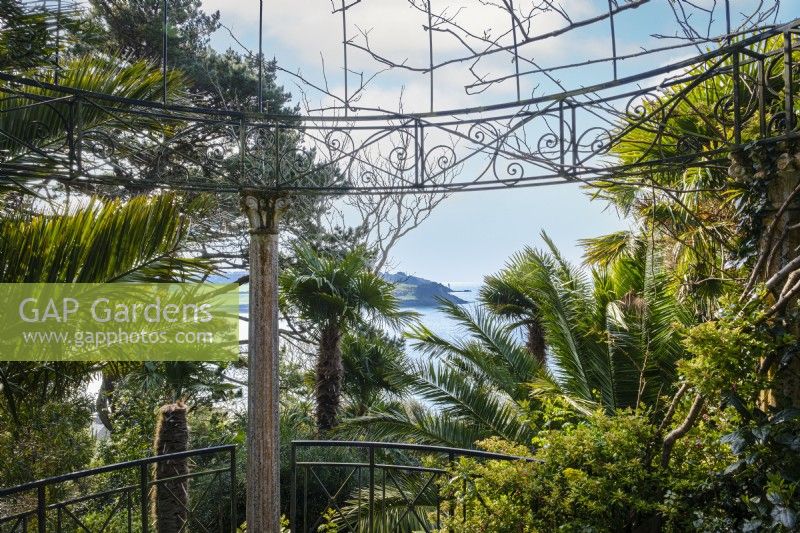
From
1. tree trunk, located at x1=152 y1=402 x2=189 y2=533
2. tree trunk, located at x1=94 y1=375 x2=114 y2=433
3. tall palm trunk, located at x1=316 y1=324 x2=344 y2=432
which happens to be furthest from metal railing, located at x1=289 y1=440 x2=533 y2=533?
tree trunk, located at x1=94 y1=375 x2=114 y2=433

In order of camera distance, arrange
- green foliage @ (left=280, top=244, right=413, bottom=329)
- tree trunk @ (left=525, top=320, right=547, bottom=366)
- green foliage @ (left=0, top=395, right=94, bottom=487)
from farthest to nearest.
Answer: tree trunk @ (left=525, top=320, right=547, bottom=366) → green foliage @ (left=0, top=395, right=94, bottom=487) → green foliage @ (left=280, top=244, right=413, bottom=329)

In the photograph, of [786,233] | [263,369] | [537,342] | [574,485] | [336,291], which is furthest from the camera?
[537,342]

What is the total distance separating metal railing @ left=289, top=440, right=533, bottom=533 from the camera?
4018 millimetres

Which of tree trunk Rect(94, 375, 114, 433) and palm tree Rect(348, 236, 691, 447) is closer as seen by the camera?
palm tree Rect(348, 236, 691, 447)

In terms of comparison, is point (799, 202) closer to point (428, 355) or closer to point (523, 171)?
point (523, 171)

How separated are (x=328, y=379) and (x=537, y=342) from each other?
9.93 feet

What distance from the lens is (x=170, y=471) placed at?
5957 millimetres

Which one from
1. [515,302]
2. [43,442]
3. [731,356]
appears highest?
[515,302]

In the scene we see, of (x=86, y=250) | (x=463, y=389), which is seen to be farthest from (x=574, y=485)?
(x=463, y=389)

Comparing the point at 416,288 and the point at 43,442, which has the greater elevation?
the point at 416,288

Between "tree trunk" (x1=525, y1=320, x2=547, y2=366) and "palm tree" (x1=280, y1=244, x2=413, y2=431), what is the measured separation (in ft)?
7.16

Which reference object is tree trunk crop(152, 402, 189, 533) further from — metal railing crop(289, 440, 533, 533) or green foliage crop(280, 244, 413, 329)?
green foliage crop(280, 244, 413, 329)

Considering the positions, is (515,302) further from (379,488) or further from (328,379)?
(379,488)

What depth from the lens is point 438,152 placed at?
144 inches
